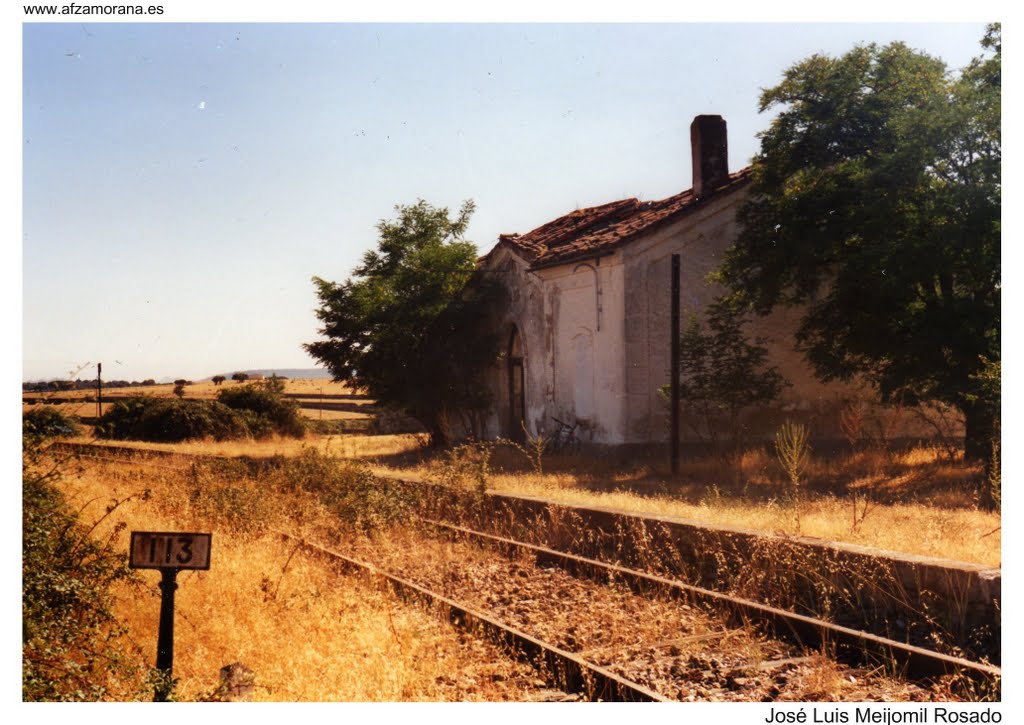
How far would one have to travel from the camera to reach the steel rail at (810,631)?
5.74 meters

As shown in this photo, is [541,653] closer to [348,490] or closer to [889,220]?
[348,490]

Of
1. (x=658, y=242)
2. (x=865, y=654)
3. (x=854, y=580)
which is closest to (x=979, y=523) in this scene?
(x=854, y=580)

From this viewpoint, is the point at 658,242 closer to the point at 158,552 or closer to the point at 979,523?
the point at 979,523

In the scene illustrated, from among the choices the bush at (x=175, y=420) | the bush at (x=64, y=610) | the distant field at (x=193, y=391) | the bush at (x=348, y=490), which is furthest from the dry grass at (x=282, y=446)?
the bush at (x=64, y=610)

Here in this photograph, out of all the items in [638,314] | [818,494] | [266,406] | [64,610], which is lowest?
[818,494]

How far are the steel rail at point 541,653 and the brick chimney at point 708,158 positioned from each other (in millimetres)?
13981

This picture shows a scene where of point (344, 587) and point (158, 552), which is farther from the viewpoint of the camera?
point (344, 587)

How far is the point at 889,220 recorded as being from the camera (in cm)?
1376

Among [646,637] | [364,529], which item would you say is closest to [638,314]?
[364,529]

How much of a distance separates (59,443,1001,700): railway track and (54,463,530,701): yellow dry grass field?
0.21 meters

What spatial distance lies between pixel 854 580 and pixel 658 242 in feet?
39.6

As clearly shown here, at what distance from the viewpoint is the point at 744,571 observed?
27.1 feet

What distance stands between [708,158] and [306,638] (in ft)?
53.1

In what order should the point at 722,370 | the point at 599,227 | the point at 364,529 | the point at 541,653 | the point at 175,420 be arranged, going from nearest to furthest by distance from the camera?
the point at 541,653 → the point at 364,529 → the point at 722,370 → the point at 599,227 → the point at 175,420
